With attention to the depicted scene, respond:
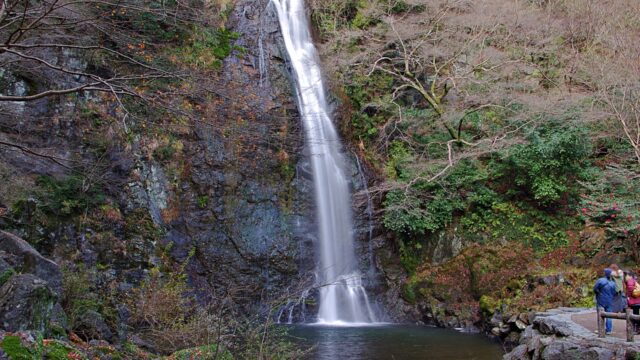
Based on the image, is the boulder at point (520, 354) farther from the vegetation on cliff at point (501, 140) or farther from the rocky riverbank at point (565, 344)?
the vegetation on cliff at point (501, 140)

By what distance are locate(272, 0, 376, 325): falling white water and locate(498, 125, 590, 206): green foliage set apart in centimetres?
550

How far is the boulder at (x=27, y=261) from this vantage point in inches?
294

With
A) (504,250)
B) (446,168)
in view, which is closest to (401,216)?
(446,168)

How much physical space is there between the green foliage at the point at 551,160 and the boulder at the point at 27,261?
12296 mm

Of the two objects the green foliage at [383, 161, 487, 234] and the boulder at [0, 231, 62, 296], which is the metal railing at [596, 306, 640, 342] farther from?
the green foliage at [383, 161, 487, 234]

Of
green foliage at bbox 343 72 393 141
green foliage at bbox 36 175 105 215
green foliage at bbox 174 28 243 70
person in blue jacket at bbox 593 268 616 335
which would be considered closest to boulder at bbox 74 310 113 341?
green foliage at bbox 36 175 105 215

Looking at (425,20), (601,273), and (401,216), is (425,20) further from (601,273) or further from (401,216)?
(601,273)

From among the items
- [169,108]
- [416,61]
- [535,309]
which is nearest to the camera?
[169,108]

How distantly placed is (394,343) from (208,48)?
1162cm

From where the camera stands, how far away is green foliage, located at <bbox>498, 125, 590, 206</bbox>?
14586mm

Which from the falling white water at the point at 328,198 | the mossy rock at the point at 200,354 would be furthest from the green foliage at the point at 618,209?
the mossy rock at the point at 200,354

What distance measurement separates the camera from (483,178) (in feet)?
51.8

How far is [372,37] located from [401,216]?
6.54 m

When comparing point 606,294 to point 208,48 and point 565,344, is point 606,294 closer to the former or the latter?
point 565,344
